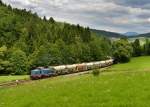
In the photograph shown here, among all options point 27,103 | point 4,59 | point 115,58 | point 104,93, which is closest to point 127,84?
point 104,93

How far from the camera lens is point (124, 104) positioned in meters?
16.9

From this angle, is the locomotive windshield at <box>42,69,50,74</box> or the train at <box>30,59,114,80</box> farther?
the locomotive windshield at <box>42,69,50,74</box>

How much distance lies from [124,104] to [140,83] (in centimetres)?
528

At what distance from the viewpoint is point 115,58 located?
18612 cm

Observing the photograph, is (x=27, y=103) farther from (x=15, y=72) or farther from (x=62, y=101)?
(x=15, y=72)

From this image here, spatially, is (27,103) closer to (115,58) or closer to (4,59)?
(4,59)

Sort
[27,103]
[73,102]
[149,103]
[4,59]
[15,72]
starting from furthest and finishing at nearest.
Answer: [4,59], [15,72], [27,103], [73,102], [149,103]

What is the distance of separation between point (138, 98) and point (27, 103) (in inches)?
229

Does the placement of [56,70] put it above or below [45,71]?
below

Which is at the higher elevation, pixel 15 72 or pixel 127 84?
pixel 127 84

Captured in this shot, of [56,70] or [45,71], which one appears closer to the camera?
[45,71]

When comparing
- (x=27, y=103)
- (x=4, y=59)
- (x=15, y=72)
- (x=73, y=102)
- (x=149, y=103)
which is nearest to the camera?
(x=149, y=103)

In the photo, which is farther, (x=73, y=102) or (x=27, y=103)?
(x=27, y=103)

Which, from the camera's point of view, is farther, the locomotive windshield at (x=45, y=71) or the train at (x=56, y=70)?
the locomotive windshield at (x=45, y=71)
